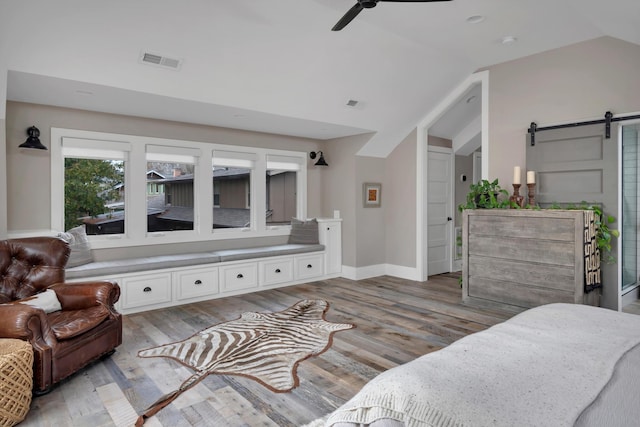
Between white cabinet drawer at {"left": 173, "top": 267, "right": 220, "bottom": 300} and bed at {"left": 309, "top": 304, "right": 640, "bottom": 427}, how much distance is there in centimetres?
381

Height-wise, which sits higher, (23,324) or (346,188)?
(346,188)

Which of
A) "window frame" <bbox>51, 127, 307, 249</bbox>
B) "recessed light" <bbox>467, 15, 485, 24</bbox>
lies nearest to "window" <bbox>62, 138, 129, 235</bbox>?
"window frame" <bbox>51, 127, 307, 249</bbox>

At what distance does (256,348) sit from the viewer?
11.0 feet

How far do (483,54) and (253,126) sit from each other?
3040 millimetres

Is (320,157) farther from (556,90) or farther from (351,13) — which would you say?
(351,13)

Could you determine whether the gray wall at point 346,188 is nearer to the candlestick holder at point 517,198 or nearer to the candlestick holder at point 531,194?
the candlestick holder at point 517,198

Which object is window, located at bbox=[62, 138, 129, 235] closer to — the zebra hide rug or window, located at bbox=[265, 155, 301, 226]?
the zebra hide rug

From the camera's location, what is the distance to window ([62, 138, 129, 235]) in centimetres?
445

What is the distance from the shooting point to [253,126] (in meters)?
5.48

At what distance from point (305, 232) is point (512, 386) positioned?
5065 mm

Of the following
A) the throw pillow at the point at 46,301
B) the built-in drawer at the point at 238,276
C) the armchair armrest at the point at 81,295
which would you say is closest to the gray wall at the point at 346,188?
the built-in drawer at the point at 238,276

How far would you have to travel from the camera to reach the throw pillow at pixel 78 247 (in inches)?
165

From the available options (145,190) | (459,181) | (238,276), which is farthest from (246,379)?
(459,181)

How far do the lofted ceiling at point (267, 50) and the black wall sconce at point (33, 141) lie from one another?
30 centimetres
